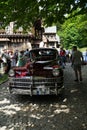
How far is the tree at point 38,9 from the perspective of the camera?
8.98 meters

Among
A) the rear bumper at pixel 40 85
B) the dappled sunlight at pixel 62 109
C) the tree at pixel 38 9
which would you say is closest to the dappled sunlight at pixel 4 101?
the rear bumper at pixel 40 85

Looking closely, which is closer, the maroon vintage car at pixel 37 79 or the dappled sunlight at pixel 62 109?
the dappled sunlight at pixel 62 109

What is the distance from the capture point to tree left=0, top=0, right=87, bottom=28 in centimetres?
898

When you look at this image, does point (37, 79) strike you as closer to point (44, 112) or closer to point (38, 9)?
point (44, 112)

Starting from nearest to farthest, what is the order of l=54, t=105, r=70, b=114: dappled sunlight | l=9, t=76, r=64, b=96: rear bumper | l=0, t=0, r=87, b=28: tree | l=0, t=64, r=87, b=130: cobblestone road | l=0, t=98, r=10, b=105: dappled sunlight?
l=0, t=64, r=87, b=130: cobblestone road → l=54, t=105, r=70, b=114: dappled sunlight → l=0, t=0, r=87, b=28: tree → l=9, t=76, r=64, b=96: rear bumper → l=0, t=98, r=10, b=105: dappled sunlight

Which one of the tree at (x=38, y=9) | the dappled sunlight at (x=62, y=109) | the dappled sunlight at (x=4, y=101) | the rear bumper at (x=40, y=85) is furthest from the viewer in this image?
the dappled sunlight at (x=4, y=101)

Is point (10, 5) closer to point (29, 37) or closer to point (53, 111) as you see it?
point (53, 111)

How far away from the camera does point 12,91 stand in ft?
34.7

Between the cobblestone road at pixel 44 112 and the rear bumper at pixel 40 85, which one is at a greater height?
the rear bumper at pixel 40 85

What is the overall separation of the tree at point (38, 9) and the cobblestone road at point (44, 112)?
3.05m

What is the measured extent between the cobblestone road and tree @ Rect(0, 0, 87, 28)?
3.05m

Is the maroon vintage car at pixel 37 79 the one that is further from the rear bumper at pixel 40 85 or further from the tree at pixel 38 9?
the tree at pixel 38 9

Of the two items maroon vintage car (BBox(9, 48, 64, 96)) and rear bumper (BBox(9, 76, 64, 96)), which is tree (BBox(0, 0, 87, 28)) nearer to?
maroon vintage car (BBox(9, 48, 64, 96))

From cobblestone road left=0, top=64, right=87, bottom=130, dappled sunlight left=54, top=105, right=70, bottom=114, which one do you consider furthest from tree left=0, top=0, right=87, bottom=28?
dappled sunlight left=54, top=105, right=70, bottom=114
